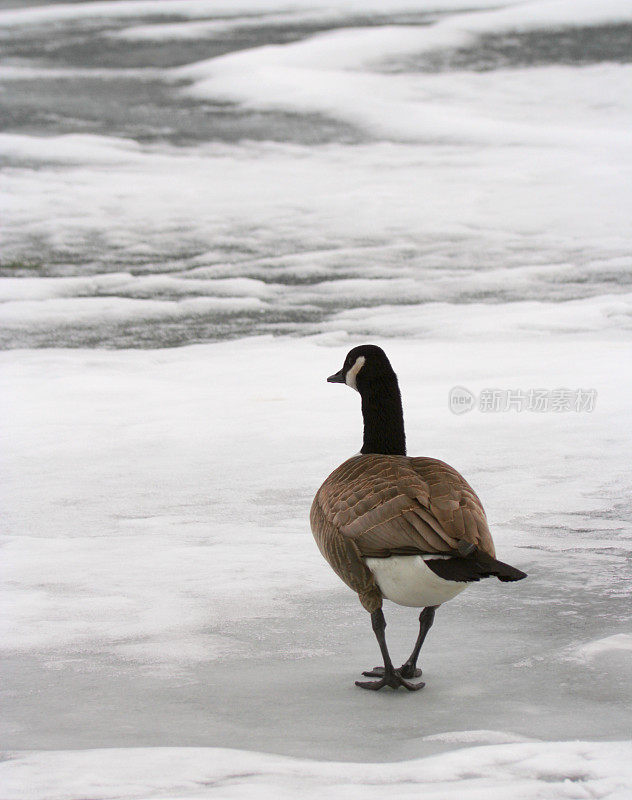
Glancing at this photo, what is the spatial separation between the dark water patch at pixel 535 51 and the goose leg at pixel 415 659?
13229mm

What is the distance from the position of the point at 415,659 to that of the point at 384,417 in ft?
2.93

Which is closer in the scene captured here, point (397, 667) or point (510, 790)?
point (510, 790)

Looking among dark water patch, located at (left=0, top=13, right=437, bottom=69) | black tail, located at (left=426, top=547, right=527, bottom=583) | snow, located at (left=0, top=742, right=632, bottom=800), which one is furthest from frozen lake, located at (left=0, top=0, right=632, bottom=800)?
dark water patch, located at (left=0, top=13, right=437, bottom=69)

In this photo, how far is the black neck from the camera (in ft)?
12.8

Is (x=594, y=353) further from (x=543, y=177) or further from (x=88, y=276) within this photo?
(x=543, y=177)

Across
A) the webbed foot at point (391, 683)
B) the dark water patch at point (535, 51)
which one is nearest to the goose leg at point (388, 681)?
the webbed foot at point (391, 683)

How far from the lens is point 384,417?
391 centimetres

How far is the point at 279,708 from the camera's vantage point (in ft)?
10.2

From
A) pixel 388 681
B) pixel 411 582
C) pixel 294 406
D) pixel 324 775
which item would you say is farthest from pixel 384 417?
pixel 294 406

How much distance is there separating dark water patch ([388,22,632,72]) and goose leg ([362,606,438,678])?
1323 cm

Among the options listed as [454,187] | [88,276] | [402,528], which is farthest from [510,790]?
[454,187]

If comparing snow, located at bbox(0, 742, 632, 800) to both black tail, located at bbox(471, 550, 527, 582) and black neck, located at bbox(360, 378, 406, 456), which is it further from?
black neck, located at bbox(360, 378, 406, 456)

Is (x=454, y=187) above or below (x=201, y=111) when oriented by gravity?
below

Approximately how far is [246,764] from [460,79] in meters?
13.5
